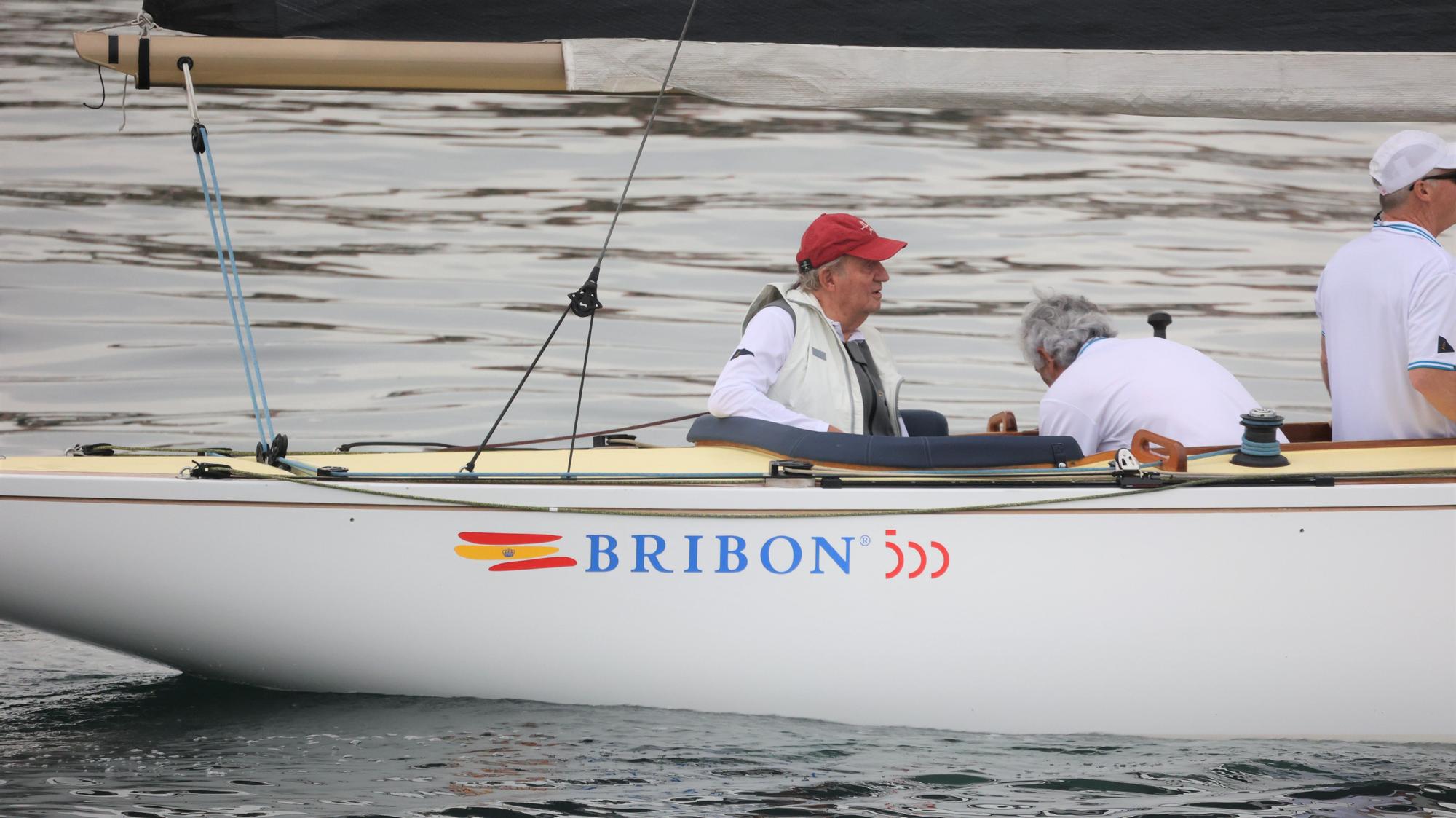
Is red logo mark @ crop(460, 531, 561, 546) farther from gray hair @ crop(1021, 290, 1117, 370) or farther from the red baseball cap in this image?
gray hair @ crop(1021, 290, 1117, 370)

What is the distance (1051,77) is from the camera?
362 centimetres

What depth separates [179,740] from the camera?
3639 millimetres

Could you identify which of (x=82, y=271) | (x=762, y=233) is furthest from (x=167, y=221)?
(x=762, y=233)

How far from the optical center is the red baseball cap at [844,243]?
407 cm

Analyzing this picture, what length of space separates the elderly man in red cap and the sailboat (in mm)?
191

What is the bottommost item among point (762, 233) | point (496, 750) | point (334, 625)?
point (496, 750)

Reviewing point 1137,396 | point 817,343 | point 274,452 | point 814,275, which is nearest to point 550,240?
point 814,275

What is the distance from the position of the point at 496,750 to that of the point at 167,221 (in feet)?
20.8

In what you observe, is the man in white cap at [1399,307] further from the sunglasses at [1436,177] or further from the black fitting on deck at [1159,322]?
the black fitting on deck at [1159,322]

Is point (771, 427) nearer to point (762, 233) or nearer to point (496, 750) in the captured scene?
point (496, 750)

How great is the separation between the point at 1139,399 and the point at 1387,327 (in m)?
0.58

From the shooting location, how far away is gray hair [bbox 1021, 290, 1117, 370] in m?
4.00

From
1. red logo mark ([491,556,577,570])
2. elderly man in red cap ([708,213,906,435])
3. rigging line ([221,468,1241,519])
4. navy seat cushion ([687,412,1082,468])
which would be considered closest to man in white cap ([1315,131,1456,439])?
rigging line ([221,468,1241,519])

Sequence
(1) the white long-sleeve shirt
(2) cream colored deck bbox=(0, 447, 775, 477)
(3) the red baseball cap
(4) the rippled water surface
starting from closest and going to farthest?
1. (4) the rippled water surface
2. (2) cream colored deck bbox=(0, 447, 775, 477)
3. (1) the white long-sleeve shirt
4. (3) the red baseball cap
